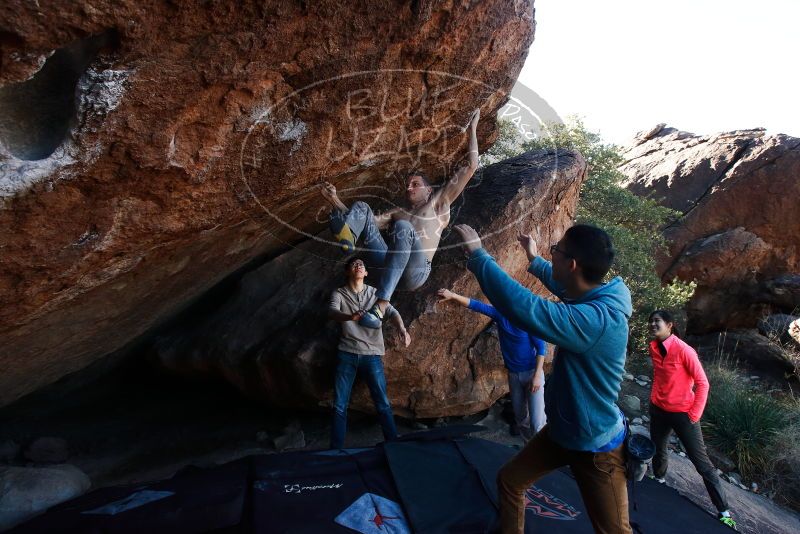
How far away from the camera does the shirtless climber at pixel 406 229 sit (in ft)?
15.0

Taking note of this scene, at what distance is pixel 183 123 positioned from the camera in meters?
3.02

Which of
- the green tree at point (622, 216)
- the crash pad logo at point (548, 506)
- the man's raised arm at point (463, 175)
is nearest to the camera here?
the crash pad logo at point (548, 506)

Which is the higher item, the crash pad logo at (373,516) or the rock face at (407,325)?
the rock face at (407,325)

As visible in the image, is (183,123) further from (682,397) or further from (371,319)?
(682,397)

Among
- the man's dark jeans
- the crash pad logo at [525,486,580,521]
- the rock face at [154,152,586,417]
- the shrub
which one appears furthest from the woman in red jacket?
the shrub

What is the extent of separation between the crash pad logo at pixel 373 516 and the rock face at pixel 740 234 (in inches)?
405

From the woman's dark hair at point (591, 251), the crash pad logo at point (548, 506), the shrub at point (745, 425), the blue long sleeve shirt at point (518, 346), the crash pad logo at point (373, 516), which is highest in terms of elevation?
the woman's dark hair at point (591, 251)

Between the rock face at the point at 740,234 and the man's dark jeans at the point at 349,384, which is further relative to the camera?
the rock face at the point at 740,234

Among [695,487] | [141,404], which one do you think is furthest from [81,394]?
[695,487]

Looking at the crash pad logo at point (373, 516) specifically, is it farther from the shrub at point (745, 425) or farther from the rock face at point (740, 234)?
the rock face at point (740, 234)

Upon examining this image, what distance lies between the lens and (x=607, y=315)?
7.41 feet

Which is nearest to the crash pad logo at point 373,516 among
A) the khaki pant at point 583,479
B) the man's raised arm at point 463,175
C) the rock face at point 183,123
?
the khaki pant at point 583,479

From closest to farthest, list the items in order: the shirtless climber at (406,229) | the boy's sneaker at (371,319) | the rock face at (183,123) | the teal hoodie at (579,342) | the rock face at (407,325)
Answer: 1. the teal hoodie at (579,342)
2. the rock face at (183,123)
3. the boy's sneaker at (371,319)
4. the shirtless climber at (406,229)
5. the rock face at (407,325)

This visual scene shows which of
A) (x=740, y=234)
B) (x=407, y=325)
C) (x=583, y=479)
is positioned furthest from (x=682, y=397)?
(x=740, y=234)
